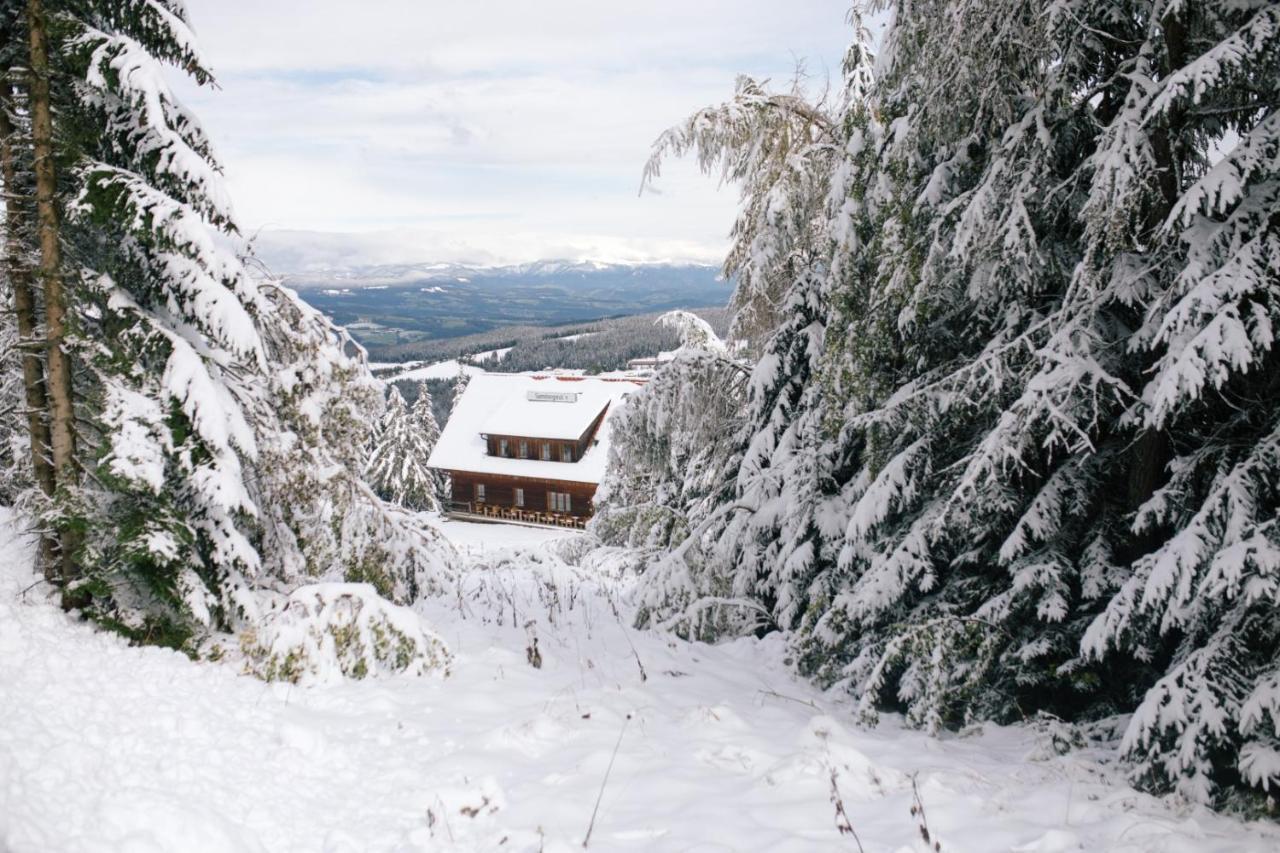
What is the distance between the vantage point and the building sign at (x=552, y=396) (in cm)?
3791

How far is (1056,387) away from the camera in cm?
454

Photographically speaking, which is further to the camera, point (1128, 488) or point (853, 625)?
point (853, 625)

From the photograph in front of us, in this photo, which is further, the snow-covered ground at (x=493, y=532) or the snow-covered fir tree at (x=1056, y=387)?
the snow-covered ground at (x=493, y=532)

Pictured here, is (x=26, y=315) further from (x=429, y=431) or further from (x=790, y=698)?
(x=429, y=431)

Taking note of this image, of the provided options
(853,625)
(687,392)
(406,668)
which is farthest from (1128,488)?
(406,668)

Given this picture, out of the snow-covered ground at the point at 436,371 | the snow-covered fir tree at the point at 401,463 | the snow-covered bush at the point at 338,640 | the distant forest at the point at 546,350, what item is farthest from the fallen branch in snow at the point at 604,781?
the snow-covered ground at the point at 436,371

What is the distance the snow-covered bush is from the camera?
575 centimetres

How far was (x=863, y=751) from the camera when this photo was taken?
4766mm

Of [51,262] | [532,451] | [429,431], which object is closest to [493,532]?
[532,451]

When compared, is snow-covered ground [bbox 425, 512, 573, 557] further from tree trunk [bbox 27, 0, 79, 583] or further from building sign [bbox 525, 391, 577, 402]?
tree trunk [bbox 27, 0, 79, 583]

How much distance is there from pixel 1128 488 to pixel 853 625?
2.40m

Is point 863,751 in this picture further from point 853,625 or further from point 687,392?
point 687,392

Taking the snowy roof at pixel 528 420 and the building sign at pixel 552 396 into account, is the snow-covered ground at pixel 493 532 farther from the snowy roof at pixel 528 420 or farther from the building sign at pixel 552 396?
the building sign at pixel 552 396

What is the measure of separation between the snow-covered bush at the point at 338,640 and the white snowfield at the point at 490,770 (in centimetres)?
17
